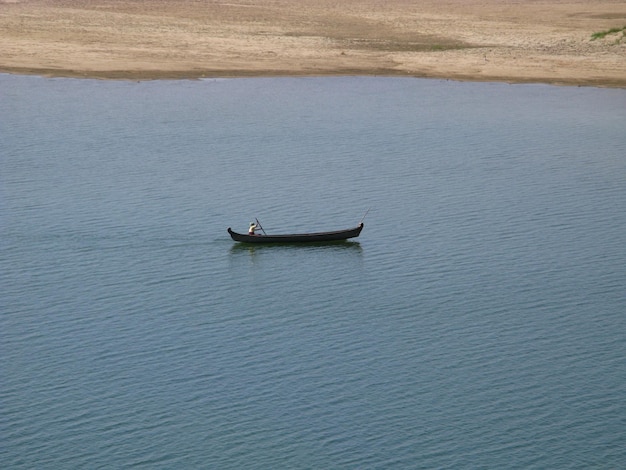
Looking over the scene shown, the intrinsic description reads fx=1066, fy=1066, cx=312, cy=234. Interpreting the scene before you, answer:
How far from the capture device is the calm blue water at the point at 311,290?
24578 millimetres

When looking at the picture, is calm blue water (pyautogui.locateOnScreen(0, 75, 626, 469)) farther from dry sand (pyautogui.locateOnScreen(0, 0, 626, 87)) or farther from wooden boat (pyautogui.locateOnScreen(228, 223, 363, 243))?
dry sand (pyautogui.locateOnScreen(0, 0, 626, 87))

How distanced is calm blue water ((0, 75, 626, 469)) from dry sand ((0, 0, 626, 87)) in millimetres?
10177

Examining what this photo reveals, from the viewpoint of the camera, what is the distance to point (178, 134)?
52.2 metres

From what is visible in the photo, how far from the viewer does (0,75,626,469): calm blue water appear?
2458 centimetres

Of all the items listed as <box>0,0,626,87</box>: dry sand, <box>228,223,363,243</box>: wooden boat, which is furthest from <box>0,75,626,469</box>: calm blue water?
<box>0,0,626,87</box>: dry sand

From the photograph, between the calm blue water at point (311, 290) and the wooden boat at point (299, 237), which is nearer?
Answer: the calm blue water at point (311, 290)

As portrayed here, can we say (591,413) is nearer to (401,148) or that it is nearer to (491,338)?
(491,338)

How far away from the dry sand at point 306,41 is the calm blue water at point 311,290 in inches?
401

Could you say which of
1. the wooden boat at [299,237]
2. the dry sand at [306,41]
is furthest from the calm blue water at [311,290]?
the dry sand at [306,41]

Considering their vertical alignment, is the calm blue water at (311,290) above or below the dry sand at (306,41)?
below

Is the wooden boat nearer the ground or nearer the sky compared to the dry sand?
nearer the ground

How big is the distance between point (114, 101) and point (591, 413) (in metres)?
39.1

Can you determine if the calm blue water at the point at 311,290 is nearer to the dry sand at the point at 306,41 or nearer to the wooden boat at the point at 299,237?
the wooden boat at the point at 299,237

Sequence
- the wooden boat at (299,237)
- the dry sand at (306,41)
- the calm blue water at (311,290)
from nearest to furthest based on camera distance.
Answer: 1. the calm blue water at (311,290)
2. the wooden boat at (299,237)
3. the dry sand at (306,41)
